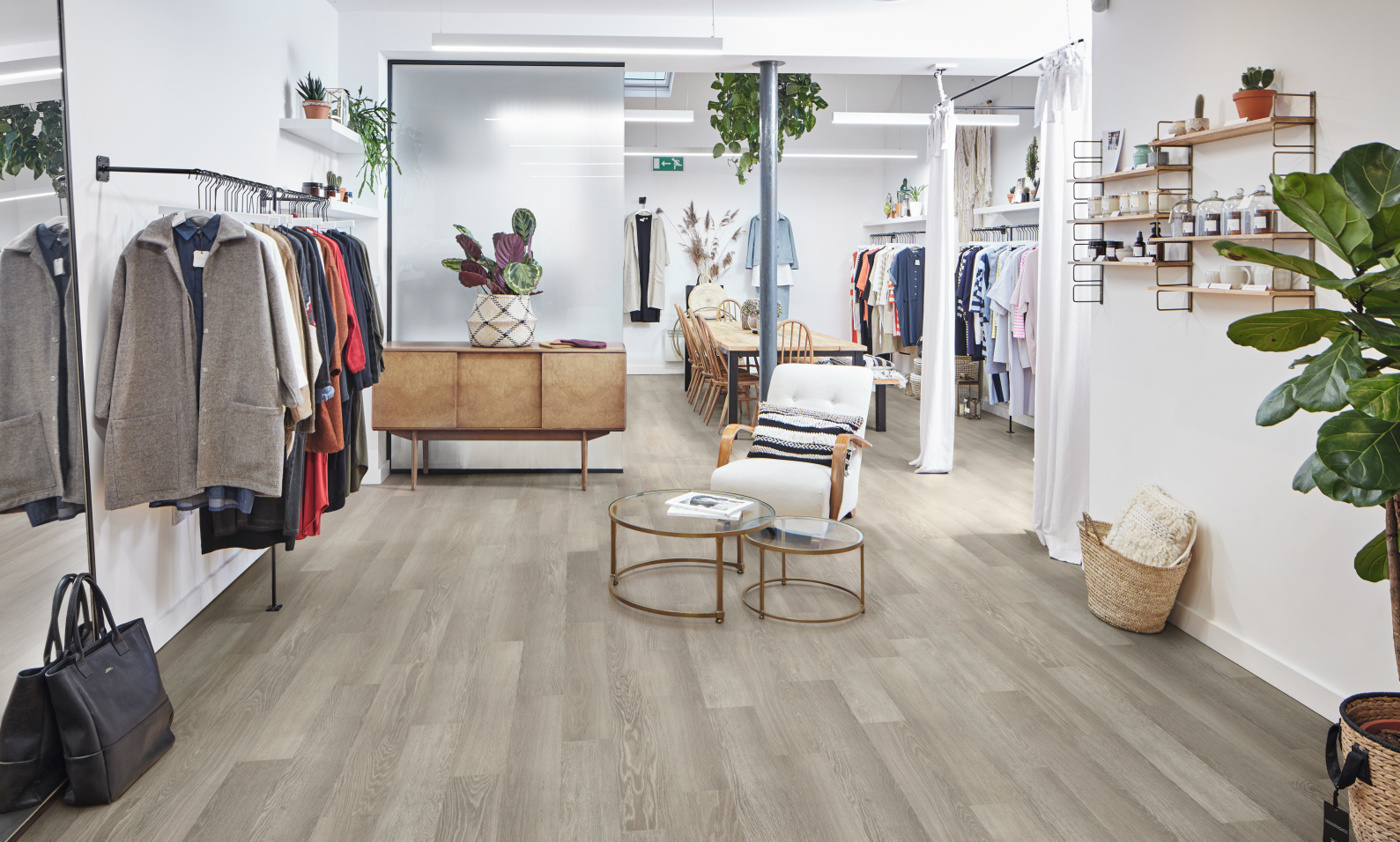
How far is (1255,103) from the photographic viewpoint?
3.01 meters

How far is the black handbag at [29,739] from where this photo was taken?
235 centimetres

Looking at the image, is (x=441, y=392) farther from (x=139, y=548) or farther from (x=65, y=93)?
(x=65, y=93)

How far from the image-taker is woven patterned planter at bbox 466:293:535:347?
6.04m

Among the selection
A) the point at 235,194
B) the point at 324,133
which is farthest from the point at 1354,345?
the point at 324,133

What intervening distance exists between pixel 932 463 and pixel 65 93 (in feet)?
16.6

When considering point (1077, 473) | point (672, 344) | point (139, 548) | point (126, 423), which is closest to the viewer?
point (126, 423)


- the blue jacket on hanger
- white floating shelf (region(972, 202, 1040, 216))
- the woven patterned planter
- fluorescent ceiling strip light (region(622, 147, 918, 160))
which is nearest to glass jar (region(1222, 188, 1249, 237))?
the woven patterned planter

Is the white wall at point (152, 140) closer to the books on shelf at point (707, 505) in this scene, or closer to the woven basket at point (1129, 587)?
the books on shelf at point (707, 505)

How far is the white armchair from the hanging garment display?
6848 millimetres

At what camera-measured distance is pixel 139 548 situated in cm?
332

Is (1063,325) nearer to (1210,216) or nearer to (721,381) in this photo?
(1210,216)

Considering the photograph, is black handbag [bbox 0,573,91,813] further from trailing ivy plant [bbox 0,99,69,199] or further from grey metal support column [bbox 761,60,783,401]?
grey metal support column [bbox 761,60,783,401]

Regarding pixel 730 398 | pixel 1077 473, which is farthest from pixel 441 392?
pixel 1077 473

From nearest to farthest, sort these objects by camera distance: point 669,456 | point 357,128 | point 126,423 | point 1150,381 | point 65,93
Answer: point 65,93 → point 126,423 → point 1150,381 → point 357,128 → point 669,456
